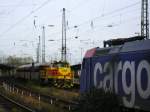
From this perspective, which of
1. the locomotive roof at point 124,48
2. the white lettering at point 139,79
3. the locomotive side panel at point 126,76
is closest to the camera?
the white lettering at point 139,79

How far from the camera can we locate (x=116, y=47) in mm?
18344

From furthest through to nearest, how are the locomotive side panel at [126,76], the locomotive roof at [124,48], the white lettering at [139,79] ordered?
the locomotive roof at [124,48] < the locomotive side panel at [126,76] < the white lettering at [139,79]

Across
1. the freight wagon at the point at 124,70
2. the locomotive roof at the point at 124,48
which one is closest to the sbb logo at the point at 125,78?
the freight wagon at the point at 124,70

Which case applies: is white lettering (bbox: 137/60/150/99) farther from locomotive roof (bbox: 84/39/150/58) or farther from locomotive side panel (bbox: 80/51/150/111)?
locomotive roof (bbox: 84/39/150/58)

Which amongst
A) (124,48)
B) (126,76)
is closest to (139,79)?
(126,76)

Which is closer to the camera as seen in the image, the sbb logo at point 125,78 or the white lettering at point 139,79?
the white lettering at point 139,79

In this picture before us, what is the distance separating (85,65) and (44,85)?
31.0 metres

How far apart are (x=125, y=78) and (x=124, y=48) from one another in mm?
1254

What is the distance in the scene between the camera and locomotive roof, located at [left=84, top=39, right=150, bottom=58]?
1575 cm

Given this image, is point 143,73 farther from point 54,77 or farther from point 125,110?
point 54,77

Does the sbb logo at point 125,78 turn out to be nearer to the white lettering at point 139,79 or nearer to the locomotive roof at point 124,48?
the white lettering at point 139,79

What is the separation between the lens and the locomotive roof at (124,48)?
620 inches

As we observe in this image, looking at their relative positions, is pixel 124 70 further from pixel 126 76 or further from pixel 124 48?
pixel 124 48

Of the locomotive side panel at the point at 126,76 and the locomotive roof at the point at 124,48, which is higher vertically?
the locomotive roof at the point at 124,48
